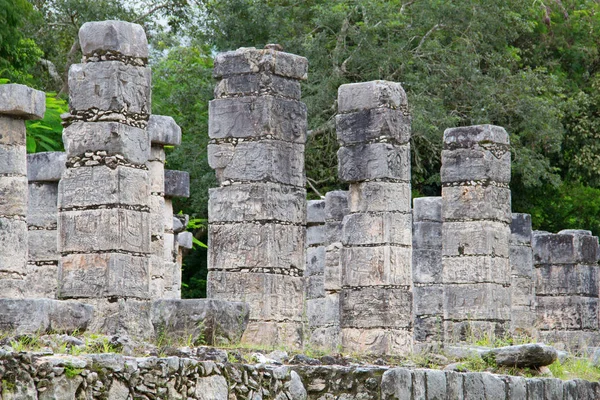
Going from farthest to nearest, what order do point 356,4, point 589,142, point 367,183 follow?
point 589,142 < point 356,4 < point 367,183

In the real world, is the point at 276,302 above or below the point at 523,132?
below

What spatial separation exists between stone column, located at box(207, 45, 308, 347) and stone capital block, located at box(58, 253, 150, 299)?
1392 millimetres

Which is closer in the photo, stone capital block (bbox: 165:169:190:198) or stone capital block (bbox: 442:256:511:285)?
stone capital block (bbox: 442:256:511:285)

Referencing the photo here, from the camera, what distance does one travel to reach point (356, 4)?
27.0 metres

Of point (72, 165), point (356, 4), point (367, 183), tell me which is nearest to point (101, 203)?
point (72, 165)

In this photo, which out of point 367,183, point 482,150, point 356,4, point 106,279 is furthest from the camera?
point 356,4

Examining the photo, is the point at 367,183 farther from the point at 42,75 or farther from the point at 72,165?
the point at 42,75

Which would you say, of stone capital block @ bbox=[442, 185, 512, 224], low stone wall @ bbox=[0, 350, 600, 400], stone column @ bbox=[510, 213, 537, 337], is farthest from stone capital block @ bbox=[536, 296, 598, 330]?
low stone wall @ bbox=[0, 350, 600, 400]

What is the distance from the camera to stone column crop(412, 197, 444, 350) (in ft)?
68.3

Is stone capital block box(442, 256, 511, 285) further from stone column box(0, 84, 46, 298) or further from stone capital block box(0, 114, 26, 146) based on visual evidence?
stone capital block box(0, 114, 26, 146)

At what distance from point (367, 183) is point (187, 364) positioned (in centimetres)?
846

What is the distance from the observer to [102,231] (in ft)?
43.6

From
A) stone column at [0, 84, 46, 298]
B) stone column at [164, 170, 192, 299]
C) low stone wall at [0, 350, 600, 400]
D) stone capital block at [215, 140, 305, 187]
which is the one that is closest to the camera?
low stone wall at [0, 350, 600, 400]

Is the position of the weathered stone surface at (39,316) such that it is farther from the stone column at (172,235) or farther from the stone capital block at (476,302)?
the stone capital block at (476,302)
